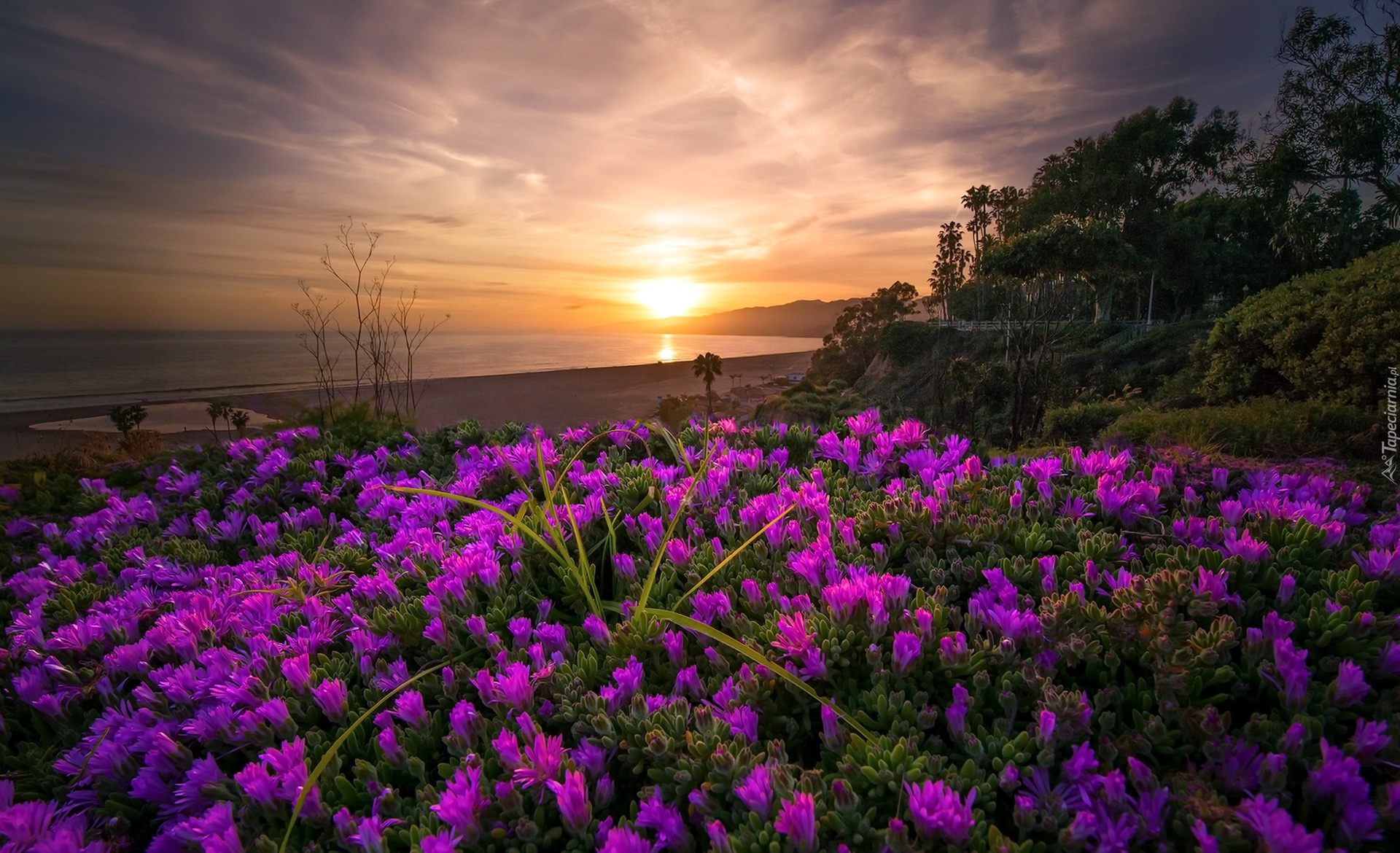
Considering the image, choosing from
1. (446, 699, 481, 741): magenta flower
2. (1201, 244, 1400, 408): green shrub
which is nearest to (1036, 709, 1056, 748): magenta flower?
(446, 699, 481, 741): magenta flower

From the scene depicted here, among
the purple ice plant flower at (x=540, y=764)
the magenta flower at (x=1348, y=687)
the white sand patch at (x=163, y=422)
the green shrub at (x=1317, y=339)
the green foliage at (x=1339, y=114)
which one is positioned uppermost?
the green foliage at (x=1339, y=114)

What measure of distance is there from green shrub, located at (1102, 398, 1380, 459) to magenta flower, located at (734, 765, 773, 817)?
5.51 meters

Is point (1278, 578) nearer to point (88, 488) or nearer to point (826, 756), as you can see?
point (826, 756)

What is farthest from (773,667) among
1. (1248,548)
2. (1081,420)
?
(1081,420)

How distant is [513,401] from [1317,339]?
22624mm

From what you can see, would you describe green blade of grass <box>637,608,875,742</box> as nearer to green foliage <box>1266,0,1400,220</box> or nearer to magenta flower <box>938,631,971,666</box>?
Answer: magenta flower <box>938,631,971,666</box>

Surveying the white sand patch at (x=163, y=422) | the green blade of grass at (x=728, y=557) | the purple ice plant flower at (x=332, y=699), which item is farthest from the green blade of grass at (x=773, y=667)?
the white sand patch at (x=163, y=422)

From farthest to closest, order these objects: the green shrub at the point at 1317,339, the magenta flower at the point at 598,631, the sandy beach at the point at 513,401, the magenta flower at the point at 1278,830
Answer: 1. the sandy beach at the point at 513,401
2. the green shrub at the point at 1317,339
3. the magenta flower at the point at 598,631
4. the magenta flower at the point at 1278,830

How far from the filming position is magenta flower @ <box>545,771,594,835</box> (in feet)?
3.67

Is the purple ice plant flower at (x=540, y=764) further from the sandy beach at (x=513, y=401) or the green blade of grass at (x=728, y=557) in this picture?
the sandy beach at (x=513, y=401)

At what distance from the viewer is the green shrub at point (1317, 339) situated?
909 centimetres

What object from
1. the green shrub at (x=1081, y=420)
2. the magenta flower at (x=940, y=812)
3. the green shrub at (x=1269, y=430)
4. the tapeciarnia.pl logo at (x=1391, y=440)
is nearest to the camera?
the magenta flower at (x=940, y=812)

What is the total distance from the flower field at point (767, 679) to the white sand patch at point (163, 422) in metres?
20.2

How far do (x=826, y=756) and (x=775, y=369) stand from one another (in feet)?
169
